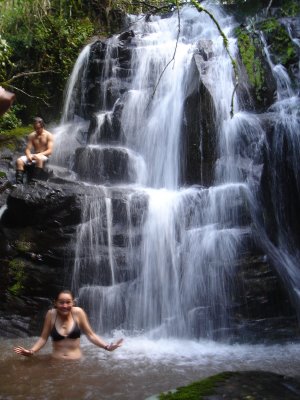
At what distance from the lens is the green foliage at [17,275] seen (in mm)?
6973

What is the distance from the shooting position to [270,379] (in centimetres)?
357

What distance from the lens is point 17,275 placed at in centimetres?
705

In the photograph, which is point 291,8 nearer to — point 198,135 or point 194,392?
point 198,135

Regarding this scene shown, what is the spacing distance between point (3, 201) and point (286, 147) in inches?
220

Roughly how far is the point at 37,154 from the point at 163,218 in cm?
308

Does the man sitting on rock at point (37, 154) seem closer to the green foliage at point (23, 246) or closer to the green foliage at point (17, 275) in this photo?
the green foliage at point (23, 246)

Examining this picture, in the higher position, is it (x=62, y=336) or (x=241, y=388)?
(x=62, y=336)

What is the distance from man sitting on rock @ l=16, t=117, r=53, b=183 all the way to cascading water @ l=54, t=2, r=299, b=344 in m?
0.91

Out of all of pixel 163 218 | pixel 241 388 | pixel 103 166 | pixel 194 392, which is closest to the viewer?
pixel 194 392

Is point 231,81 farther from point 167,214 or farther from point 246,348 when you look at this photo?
point 246,348

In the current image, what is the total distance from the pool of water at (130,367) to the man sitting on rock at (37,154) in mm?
3608

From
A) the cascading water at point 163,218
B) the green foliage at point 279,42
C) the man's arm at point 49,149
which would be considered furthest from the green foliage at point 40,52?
the green foliage at point 279,42

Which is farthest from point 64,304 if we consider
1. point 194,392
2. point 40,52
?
point 40,52

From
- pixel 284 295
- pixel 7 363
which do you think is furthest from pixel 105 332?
pixel 284 295
